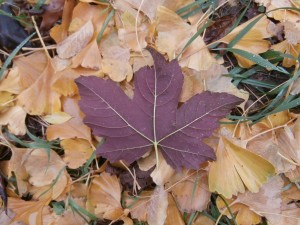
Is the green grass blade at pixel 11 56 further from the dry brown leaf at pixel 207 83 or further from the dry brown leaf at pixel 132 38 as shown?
the dry brown leaf at pixel 207 83

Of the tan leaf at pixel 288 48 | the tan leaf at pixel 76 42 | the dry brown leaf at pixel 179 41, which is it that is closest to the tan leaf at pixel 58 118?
the tan leaf at pixel 76 42

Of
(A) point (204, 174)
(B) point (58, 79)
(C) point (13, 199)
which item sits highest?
(B) point (58, 79)

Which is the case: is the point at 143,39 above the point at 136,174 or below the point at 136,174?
above

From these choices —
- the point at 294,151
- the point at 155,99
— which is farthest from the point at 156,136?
the point at 294,151

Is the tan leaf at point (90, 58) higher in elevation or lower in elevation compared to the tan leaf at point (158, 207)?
higher

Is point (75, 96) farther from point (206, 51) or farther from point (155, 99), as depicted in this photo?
point (206, 51)

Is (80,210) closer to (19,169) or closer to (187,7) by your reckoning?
(19,169)

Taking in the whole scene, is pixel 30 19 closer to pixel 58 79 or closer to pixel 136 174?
pixel 58 79

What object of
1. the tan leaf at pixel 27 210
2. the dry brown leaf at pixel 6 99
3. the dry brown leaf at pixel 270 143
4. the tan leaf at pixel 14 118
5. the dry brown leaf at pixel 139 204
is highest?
the dry brown leaf at pixel 270 143
